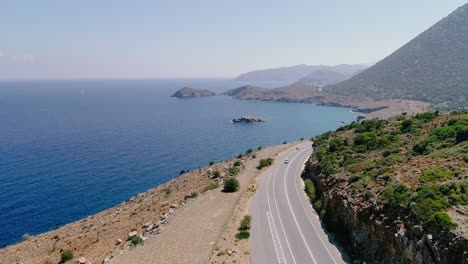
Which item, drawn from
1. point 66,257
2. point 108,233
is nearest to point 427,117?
point 108,233

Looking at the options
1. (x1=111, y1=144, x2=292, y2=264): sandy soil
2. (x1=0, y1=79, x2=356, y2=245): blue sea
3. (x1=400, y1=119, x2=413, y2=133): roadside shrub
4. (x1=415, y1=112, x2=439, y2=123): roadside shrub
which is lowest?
(x1=0, y1=79, x2=356, y2=245): blue sea

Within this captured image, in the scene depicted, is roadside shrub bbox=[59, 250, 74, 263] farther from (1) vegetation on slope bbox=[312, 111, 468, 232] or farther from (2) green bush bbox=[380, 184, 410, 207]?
(2) green bush bbox=[380, 184, 410, 207]

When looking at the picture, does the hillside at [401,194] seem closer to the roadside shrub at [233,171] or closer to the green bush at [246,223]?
the green bush at [246,223]

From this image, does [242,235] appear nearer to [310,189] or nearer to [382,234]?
[382,234]

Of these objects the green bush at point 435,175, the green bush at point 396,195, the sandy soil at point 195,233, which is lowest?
the sandy soil at point 195,233

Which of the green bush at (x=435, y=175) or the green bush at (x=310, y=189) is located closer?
the green bush at (x=435, y=175)

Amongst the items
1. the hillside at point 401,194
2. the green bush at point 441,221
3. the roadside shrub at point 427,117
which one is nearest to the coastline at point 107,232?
the hillside at point 401,194

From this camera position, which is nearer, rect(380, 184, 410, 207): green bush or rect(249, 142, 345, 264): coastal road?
rect(380, 184, 410, 207): green bush

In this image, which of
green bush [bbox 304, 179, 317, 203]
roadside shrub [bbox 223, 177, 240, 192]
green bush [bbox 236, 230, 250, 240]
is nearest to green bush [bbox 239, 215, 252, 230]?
green bush [bbox 236, 230, 250, 240]

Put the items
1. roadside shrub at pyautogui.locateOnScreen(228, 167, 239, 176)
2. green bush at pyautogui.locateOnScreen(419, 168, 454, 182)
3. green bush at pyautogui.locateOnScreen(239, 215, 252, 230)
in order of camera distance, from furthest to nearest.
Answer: roadside shrub at pyautogui.locateOnScreen(228, 167, 239, 176) < green bush at pyautogui.locateOnScreen(239, 215, 252, 230) < green bush at pyautogui.locateOnScreen(419, 168, 454, 182)
